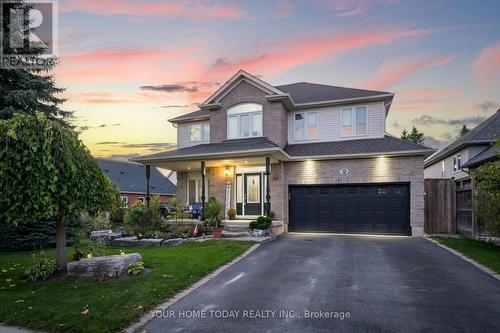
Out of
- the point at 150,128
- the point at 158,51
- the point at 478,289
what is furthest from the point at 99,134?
the point at 478,289

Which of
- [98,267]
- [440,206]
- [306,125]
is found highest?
[306,125]

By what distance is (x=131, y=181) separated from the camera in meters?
42.2

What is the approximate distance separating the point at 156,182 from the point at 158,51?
108 ft

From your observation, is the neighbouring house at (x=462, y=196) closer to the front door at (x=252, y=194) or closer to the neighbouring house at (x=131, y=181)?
the front door at (x=252, y=194)

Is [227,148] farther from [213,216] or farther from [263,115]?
[213,216]

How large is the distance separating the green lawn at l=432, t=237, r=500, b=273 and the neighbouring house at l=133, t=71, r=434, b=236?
2062 mm

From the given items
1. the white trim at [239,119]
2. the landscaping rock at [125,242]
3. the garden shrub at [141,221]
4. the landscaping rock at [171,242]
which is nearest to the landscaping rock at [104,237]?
the landscaping rock at [125,242]

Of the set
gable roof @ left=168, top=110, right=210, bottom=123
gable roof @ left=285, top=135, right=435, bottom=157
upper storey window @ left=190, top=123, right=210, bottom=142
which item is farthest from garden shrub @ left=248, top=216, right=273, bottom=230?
gable roof @ left=168, top=110, right=210, bottom=123

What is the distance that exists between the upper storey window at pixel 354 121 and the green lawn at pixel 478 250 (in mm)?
6456

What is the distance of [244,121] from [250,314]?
13901 mm

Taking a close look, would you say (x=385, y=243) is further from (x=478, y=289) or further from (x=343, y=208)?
(x=478, y=289)

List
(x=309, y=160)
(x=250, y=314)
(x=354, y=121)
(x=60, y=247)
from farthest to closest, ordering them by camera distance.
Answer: (x=354, y=121), (x=309, y=160), (x=60, y=247), (x=250, y=314)

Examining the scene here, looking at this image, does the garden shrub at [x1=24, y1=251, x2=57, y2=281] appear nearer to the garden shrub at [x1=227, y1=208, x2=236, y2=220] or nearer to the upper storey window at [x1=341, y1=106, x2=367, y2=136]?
the garden shrub at [x1=227, y1=208, x2=236, y2=220]

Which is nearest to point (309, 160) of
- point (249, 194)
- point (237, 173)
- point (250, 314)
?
point (249, 194)
